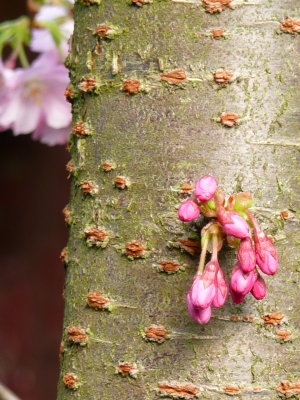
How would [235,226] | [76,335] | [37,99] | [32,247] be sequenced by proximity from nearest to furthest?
[235,226] < [76,335] < [37,99] < [32,247]

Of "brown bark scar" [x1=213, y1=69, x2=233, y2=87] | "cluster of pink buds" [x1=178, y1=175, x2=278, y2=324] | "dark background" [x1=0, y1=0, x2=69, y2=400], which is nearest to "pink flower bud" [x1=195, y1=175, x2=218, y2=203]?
"cluster of pink buds" [x1=178, y1=175, x2=278, y2=324]

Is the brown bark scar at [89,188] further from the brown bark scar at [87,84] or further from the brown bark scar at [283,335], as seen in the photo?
the brown bark scar at [283,335]

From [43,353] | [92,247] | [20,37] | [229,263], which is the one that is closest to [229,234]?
[229,263]

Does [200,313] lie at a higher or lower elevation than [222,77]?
lower

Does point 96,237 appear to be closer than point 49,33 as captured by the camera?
Yes

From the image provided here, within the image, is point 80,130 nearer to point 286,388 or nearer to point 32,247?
point 286,388

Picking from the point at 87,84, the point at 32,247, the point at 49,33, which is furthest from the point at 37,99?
the point at 32,247

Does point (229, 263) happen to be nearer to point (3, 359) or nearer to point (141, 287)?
point (141, 287)

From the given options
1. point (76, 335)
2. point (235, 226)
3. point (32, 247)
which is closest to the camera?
point (235, 226)
